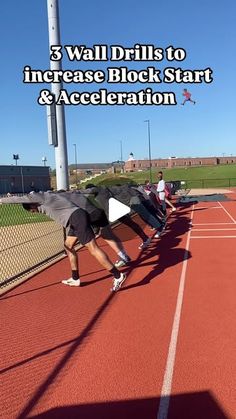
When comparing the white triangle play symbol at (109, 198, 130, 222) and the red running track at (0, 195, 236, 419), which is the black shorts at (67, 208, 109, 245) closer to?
the red running track at (0, 195, 236, 419)

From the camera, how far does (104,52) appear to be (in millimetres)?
13406

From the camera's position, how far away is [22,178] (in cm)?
8106

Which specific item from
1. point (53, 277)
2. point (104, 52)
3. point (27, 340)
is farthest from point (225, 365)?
point (104, 52)

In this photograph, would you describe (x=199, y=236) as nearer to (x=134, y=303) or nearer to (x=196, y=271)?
(x=196, y=271)

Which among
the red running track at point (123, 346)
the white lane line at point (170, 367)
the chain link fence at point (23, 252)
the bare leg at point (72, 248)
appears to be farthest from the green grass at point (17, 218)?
the white lane line at point (170, 367)

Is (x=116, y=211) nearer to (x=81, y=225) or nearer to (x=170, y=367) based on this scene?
(x=81, y=225)

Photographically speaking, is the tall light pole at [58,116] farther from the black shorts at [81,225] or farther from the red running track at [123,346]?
the black shorts at [81,225]

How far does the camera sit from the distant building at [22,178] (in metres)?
79.4

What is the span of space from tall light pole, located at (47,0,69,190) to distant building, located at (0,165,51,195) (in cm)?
6458

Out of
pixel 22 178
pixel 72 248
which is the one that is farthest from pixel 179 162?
pixel 72 248

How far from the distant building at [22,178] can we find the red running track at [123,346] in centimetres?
6925

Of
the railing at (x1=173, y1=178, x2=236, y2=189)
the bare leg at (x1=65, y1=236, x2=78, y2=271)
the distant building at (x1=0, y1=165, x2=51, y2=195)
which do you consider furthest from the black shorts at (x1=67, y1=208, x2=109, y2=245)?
the distant building at (x1=0, y1=165, x2=51, y2=195)

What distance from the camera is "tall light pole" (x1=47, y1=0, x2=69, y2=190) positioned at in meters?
11.2

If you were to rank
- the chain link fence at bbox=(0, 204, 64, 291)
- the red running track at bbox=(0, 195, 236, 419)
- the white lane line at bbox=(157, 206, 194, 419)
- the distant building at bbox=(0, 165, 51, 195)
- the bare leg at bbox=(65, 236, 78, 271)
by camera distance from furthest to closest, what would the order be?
the distant building at bbox=(0, 165, 51, 195), the chain link fence at bbox=(0, 204, 64, 291), the bare leg at bbox=(65, 236, 78, 271), the red running track at bbox=(0, 195, 236, 419), the white lane line at bbox=(157, 206, 194, 419)
